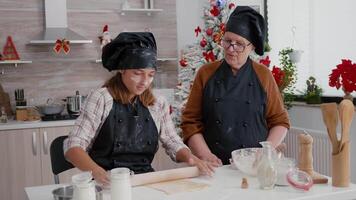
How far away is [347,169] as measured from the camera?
1.53 m

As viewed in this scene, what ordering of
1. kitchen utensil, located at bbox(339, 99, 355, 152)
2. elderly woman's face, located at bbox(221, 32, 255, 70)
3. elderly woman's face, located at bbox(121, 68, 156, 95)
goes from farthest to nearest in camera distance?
1. elderly woman's face, located at bbox(221, 32, 255, 70)
2. elderly woman's face, located at bbox(121, 68, 156, 95)
3. kitchen utensil, located at bbox(339, 99, 355, 152)

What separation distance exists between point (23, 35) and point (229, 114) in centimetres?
288

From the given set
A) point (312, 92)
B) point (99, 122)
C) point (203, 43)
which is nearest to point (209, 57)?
point (203, 43)

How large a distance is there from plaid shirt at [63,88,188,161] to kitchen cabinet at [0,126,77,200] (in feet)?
6.57

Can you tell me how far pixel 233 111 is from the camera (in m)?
2.00

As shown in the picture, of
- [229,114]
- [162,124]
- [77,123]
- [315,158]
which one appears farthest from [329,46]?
[77,123]

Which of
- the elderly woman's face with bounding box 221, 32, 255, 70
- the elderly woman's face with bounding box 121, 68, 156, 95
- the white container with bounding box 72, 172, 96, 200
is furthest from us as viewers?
the elderly woman's face with bounding box 221, 32, 255, 70

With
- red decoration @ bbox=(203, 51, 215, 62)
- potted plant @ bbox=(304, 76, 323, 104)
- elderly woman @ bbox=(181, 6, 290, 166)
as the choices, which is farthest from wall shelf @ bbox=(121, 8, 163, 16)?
elderly woman @ bbox=(181, 6, 290, 166)

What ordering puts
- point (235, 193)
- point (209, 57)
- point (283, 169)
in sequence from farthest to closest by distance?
point (209, 57), point (283, 169), point (235, 193)

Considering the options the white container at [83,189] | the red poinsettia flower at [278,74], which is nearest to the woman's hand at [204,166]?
the white container at [83,189]

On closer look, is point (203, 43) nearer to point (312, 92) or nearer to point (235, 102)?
point (312, 92)

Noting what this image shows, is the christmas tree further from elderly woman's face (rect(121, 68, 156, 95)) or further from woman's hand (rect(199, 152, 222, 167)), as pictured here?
elderly woman's face (rect(121, 68, 156, 95))

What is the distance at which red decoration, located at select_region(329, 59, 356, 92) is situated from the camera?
9.20ft

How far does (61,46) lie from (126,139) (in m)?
2.58
